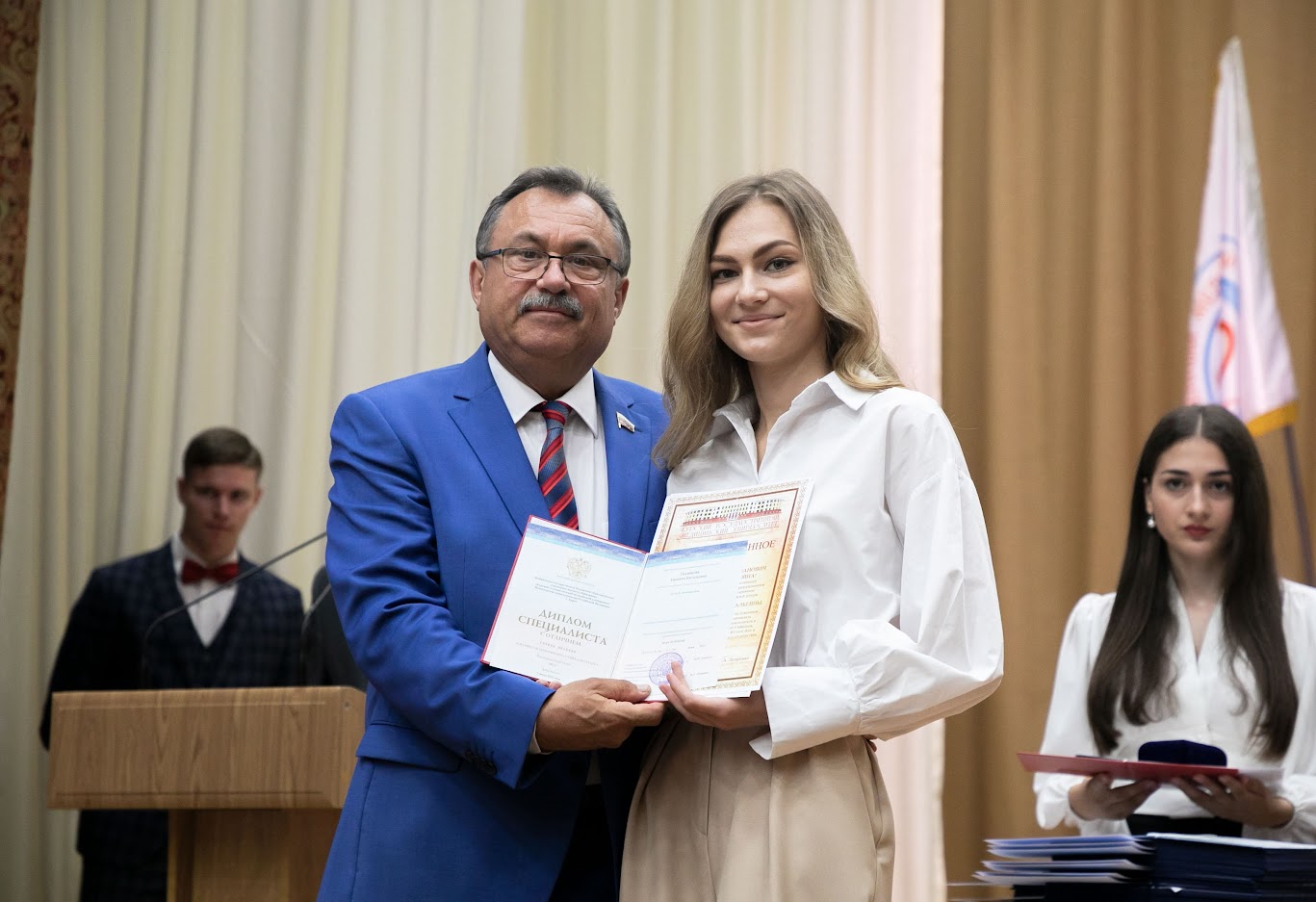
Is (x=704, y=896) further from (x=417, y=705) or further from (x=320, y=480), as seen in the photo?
(x=320, y=480)

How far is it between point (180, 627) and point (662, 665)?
3003 mm

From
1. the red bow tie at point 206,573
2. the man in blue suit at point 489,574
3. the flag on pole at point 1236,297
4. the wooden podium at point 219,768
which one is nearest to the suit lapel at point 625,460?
the man in blue suit at point 489,574

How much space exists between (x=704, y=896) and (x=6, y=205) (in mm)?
4010

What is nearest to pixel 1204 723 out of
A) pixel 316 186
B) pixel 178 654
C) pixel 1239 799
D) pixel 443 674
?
pixel 1239 799

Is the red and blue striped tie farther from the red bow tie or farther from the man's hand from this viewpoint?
the red bow tie

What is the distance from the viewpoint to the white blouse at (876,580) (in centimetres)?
203

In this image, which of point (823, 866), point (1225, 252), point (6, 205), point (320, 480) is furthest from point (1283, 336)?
point (6, 205)

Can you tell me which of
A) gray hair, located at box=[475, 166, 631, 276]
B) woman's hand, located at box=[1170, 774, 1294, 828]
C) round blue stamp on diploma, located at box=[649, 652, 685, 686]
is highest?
gray hair, located at box=[475, 166, 631, 276]

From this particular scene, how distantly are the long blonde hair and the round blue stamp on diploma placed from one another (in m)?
0.42

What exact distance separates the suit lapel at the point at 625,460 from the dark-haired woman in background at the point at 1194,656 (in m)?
1.41

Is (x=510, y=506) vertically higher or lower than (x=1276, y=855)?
higher

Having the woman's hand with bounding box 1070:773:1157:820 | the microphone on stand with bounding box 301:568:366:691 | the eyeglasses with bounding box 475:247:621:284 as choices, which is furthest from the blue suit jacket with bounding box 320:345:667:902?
the microphone on stand with bounding box 301:568:366:691

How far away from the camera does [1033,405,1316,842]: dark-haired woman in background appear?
3.37m

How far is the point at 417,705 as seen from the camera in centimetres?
218
